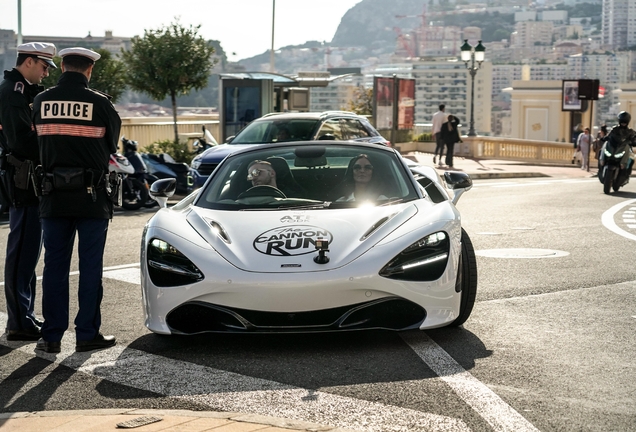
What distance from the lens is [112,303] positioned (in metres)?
8.20

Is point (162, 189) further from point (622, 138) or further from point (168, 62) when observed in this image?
point (168, 62)

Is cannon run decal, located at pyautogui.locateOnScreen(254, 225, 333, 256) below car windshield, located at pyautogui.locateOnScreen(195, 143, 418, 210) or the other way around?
below

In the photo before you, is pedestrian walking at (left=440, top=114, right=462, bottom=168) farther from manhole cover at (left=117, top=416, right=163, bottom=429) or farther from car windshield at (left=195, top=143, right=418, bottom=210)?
manhole cover at (left=117, top=416, right=163, bottom=429)

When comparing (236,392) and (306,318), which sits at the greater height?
(306,318)

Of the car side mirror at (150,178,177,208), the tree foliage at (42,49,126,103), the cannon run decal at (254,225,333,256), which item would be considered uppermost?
the tree foliage at (42,49,126,103)

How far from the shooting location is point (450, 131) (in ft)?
112

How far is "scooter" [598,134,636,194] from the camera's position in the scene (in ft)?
72.7

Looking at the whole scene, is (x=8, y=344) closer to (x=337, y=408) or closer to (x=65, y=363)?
(x=65, y=363)

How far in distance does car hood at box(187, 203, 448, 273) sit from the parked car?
11.3 metres

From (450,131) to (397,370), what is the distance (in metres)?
28.8

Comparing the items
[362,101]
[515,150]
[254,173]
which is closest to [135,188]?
[254,173]

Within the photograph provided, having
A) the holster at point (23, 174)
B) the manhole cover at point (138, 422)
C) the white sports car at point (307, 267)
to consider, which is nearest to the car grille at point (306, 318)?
the white sports car at point (307, 267)

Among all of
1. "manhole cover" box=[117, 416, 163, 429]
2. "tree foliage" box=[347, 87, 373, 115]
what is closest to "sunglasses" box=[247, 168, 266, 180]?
"manhole cover" box=[117, 416, 163, 429]

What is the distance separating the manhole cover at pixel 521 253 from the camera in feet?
36.3
